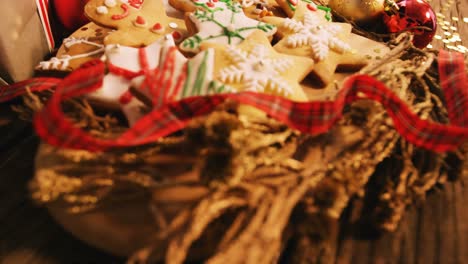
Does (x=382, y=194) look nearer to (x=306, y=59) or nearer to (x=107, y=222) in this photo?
(x=306, y=59)

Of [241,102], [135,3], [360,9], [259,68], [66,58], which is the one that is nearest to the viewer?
[241,102]

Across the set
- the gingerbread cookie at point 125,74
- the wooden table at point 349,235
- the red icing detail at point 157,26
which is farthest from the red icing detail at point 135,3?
the wooden table at point 349,235

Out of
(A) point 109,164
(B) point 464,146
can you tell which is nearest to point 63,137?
(A) point 109,164

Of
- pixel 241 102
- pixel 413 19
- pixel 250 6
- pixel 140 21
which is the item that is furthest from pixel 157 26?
pixel 413 19

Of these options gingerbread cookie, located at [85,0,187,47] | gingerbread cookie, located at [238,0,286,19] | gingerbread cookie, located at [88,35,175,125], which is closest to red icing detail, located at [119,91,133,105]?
gingerbread cookie, located at [88,35,175,125]

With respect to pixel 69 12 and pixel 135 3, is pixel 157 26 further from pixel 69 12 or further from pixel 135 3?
pixel 69 12

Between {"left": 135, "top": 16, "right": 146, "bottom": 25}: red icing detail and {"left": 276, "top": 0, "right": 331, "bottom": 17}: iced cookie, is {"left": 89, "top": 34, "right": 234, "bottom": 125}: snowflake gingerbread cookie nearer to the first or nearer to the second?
{"left": 135, "top": 16, "right": 146, "bottom": 25}: red icing detail

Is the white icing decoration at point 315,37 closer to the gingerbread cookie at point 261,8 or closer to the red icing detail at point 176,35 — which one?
the gingerbread cookie at point 261,8
